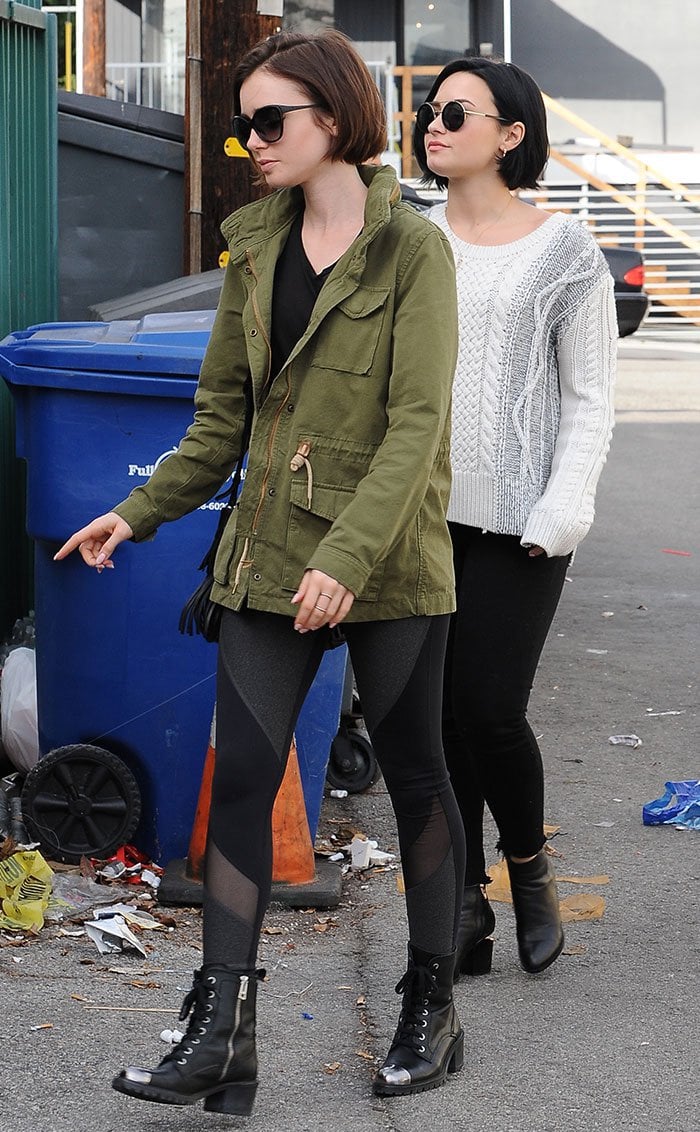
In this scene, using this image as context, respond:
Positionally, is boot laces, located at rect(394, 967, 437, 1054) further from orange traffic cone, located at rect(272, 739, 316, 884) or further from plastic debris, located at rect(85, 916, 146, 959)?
orange traffic cone, located at rect(272, 739, 316, 884)

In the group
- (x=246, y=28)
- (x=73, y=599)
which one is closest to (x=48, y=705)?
(x=73, y=599)

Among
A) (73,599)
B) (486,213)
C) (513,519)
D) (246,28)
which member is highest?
(246,28)

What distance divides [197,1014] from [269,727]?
19.8 inches

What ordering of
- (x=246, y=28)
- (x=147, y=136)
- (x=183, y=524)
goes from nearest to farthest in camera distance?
(x=183, y=524) → (x=246, y=28) → (x=147, y=136)

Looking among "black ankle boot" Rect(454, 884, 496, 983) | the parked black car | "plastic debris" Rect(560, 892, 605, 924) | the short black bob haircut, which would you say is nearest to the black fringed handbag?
the short black bob haircut

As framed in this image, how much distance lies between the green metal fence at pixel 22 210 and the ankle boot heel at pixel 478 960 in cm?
255

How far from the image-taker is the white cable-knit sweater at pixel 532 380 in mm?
3391

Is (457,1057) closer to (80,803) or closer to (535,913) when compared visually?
(535,913)

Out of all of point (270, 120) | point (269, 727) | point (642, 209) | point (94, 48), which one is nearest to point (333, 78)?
point (270, 120)

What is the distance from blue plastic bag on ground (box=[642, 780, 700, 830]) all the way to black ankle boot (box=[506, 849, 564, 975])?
4.21ft

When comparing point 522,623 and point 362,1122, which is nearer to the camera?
point 362,1122

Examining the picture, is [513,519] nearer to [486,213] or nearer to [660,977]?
[486,213]

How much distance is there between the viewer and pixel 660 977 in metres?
3.74

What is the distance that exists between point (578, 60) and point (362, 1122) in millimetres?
25291
